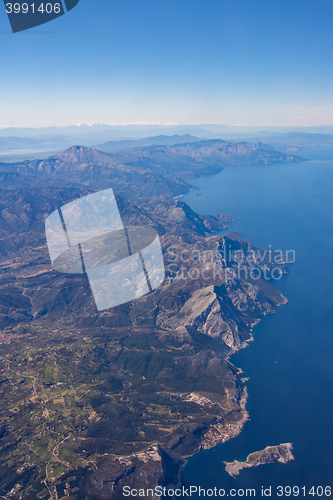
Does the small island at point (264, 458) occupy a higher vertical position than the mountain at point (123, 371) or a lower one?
lower

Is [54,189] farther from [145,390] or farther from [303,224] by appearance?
[145,390]

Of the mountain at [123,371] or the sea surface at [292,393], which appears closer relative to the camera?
the mountain at [123,371]

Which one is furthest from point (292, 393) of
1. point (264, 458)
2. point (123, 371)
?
point (123, 371)

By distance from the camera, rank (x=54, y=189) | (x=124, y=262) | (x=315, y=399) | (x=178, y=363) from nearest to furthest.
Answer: (x=315, y=399), (x=178, y=363), (x=124, y=262), (x=54, y=189)

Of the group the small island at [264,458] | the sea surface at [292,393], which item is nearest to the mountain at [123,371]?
the sea surface at [292,393]

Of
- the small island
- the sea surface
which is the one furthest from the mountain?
the small island

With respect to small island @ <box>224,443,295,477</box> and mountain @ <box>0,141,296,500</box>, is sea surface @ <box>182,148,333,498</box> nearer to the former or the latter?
small island @ <box>224,443,295,477</box>

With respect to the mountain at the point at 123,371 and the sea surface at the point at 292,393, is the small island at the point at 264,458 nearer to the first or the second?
the sea surface at the point at 292,393

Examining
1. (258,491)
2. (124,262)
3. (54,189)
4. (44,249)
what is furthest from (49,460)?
(54,189)

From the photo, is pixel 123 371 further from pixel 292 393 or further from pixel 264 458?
pixel 292 393
